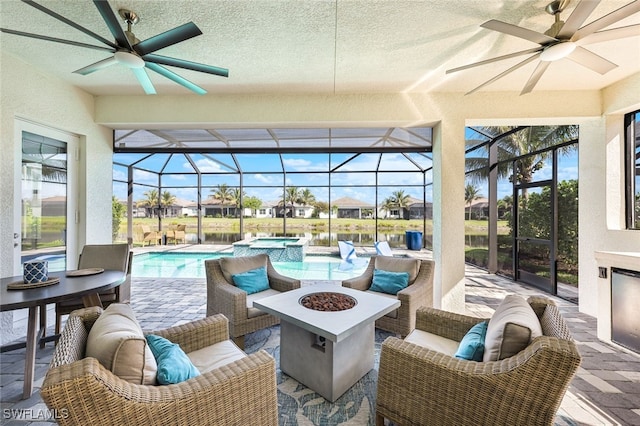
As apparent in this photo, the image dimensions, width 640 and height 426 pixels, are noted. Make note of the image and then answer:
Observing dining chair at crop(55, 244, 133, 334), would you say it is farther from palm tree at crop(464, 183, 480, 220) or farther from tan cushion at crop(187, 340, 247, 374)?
palm tree at crop(464, 183, 480, 220)

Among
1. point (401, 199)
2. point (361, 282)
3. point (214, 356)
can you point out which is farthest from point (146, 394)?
point (401, 199)

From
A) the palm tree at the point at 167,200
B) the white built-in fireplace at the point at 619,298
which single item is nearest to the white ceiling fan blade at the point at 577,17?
the white built-in fireplace at the point at 619,298

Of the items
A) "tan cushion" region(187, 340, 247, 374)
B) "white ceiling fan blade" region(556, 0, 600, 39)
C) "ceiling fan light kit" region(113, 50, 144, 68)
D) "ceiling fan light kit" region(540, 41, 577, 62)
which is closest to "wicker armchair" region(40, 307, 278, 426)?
"tan cushion" region(187, 340, 247, 374)

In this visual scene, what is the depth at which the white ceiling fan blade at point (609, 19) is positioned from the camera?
5.41 feet

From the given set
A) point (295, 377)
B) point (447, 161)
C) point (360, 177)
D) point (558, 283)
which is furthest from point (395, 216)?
point (295, 377)

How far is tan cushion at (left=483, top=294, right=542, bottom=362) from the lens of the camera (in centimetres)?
126

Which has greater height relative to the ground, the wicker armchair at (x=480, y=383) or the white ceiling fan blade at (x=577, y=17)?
the white ceiling fan blade at (x=577, y=17)

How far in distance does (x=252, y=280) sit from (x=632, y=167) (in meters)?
4.91

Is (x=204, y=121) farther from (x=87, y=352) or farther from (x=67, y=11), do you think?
(x=87, y=352)

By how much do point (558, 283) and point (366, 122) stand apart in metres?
4.26

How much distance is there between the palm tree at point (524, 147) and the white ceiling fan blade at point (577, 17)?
→ 9.58 feet

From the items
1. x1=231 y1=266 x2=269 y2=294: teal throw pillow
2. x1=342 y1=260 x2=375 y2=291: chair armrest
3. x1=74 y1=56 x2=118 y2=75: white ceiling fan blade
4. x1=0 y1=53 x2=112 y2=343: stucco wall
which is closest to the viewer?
x1=74 y1=56 x2=118 y2=75: white ceiling fan blade

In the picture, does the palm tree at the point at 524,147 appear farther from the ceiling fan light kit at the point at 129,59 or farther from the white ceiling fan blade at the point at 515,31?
the ceiling fan light kit at the point at 129,59

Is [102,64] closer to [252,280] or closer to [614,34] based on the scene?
[252,280]
